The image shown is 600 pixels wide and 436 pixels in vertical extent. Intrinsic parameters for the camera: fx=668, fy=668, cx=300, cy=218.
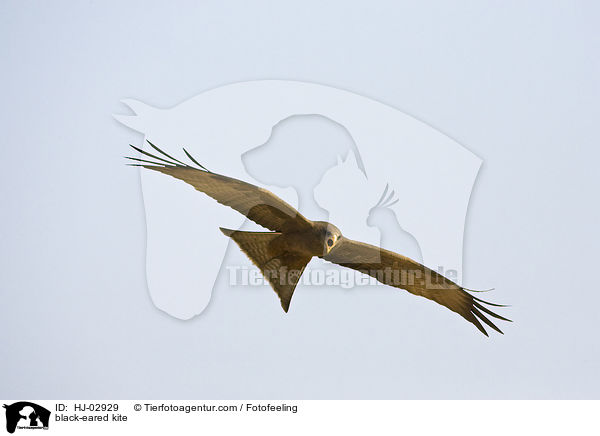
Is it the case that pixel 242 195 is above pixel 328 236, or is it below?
above

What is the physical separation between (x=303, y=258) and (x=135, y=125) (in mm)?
1894

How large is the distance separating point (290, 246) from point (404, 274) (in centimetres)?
63

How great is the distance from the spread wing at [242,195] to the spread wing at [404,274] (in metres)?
0.28

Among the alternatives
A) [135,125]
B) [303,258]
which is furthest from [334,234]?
[135,125]

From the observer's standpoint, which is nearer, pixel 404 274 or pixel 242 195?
pixel 242 195

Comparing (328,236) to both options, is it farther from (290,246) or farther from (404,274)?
(404,274)

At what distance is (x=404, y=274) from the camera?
11.0ft

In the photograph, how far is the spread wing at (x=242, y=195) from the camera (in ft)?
9.34
